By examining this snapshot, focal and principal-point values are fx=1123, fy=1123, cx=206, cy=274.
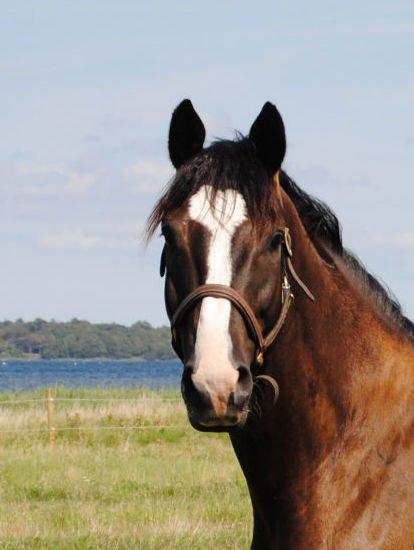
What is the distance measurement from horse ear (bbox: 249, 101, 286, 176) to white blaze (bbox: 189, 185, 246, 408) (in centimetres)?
28

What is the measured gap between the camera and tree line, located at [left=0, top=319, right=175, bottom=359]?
374ft

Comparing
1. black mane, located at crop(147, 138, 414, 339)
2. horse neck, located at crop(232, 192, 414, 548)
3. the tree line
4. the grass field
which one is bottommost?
the tree line

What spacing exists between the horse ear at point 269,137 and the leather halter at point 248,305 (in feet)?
0.87

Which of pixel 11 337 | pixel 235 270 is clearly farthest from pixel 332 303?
pixel 11 337

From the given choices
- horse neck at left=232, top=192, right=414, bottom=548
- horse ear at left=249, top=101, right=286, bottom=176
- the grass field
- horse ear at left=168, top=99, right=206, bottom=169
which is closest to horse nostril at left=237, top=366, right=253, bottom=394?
horse neck at left=232, top=192, right=414, bottom=548

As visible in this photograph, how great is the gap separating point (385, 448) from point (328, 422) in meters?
0.23

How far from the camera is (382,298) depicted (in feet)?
15.3

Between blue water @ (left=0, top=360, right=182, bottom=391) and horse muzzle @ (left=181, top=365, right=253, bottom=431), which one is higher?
horse muzzle @ (left=181, top=365, right=253, bottom=431)

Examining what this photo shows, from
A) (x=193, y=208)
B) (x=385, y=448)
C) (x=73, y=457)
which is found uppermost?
(x=193, y=208)

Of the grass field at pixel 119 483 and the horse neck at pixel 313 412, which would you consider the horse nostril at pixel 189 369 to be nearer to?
the horse neck at pixel 313 412

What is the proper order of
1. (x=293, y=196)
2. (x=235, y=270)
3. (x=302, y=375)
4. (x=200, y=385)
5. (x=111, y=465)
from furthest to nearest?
(x=111, y=465)
(x=293, y=196)
(x=302, y=375)
(x=235, y=270)
(x=200, y=385)

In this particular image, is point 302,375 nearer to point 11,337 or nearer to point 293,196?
point 293,196

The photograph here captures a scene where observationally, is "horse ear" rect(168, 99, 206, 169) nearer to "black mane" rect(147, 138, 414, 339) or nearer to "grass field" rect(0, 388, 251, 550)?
"black mane" rect(147, 138, 414, 339)

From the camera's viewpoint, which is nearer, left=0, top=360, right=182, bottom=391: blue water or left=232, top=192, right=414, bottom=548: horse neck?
left=232, top=192, right=414, bottom=548: horse neck
